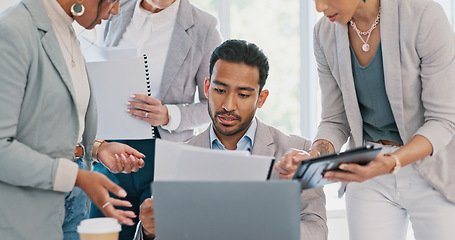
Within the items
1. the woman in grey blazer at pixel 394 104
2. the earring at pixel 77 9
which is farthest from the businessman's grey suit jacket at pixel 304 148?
the earring at pixel 77 9

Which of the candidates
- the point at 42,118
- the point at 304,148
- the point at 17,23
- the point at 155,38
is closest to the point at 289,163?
the point at 304,148

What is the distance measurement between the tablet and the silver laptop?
14 cm

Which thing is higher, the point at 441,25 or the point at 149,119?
the point at 441,25

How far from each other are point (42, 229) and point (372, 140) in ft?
3.78

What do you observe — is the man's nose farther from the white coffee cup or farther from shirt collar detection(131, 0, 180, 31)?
the white coffee cup

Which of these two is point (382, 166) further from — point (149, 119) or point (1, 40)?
point (1, 40)

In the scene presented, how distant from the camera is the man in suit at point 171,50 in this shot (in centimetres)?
219

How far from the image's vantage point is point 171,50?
2.21 meters

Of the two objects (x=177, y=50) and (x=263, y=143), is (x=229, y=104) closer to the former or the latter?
(x=263, y=143)

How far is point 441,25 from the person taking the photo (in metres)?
1.70

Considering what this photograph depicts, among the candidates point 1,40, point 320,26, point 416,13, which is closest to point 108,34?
point 320,26

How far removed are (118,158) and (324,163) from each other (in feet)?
2.11

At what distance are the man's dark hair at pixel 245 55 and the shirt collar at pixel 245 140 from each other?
148mm

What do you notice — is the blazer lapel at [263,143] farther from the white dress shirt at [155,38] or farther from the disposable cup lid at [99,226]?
the disposable cup lid at [99,226]
